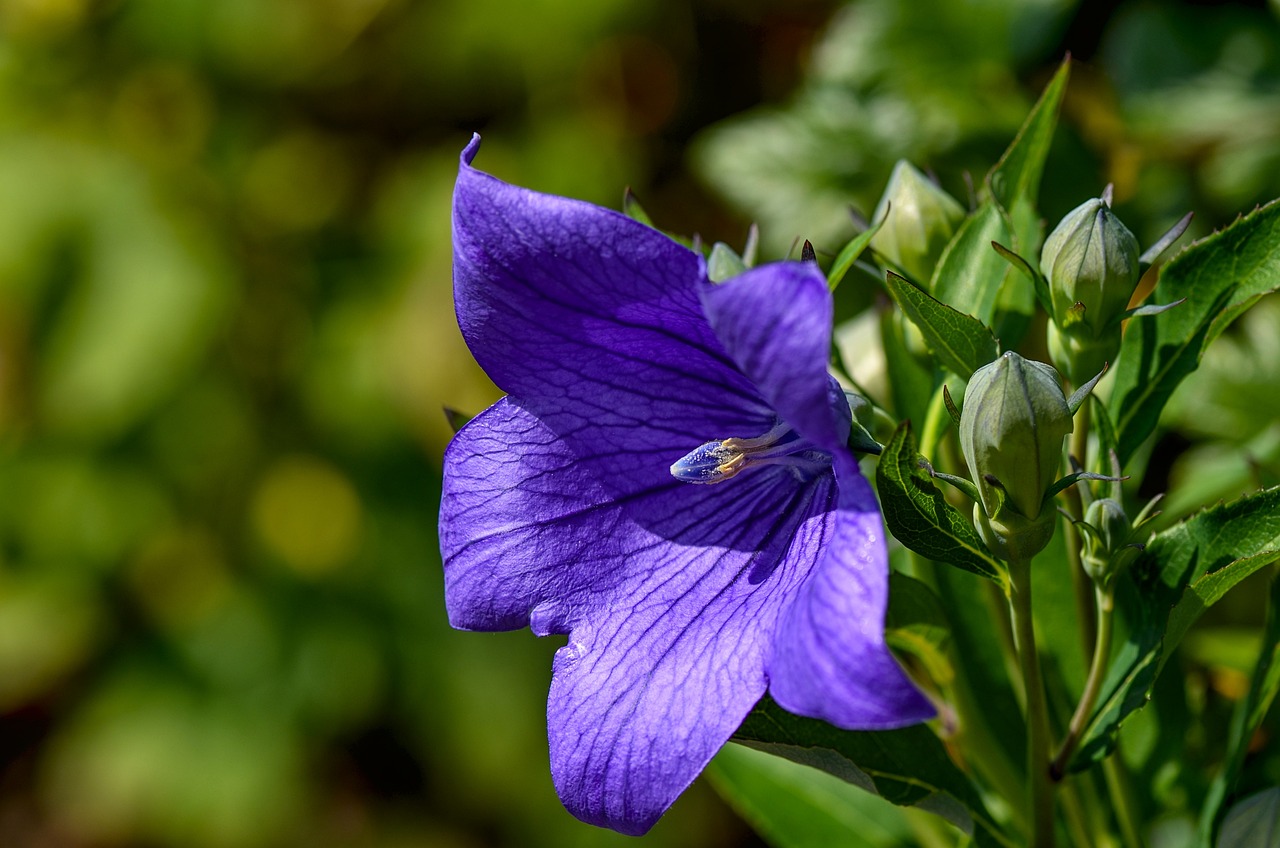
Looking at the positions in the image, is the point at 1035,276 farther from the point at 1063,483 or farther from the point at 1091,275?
the point at 1063,483

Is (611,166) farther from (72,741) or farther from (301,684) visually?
(72,741)

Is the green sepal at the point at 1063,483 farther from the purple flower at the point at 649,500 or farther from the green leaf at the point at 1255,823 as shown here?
the green leaf at the point at 1255,823

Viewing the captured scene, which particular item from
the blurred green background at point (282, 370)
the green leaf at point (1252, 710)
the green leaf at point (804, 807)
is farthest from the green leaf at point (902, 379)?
the blurred green background at point (282, 370)

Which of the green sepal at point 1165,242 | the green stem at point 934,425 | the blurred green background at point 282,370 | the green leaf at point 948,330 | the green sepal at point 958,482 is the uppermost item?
the green sepal at point 1165,242

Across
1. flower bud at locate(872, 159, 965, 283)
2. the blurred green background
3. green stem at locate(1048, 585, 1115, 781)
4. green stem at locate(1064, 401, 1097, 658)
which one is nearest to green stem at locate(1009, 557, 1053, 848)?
green stem at locate(1048, 585, 1115, 781)

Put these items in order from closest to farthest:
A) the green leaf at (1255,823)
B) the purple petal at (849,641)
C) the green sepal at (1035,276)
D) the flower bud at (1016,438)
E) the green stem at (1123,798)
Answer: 1. the purple petal at (849,641)
2. the flower bud at (1016,438)
3. the green sepal at (1035,276)
4. the green leaf at (1255,823)
5. the green stem at (1123,798)

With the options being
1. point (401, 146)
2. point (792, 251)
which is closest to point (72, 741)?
point (401, 146)

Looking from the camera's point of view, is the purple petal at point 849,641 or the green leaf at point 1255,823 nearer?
the purple petal at point 849,641

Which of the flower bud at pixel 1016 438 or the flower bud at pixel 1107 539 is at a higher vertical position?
the flower bud at pixel 1016 438
